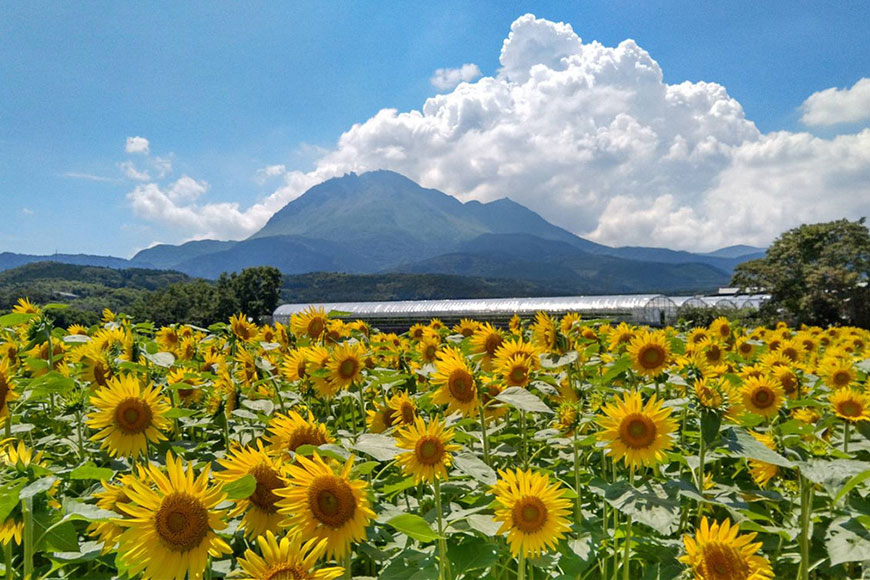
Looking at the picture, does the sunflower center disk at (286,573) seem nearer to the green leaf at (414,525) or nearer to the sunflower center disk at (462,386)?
the green leaf at (414,525)

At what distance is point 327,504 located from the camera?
1305mm

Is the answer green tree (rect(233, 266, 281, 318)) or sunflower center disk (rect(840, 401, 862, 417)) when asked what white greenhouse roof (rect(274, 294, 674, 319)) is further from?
sunflower center disk (rect(840, 401, 862, 417))

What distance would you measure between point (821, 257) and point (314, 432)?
1254 inches

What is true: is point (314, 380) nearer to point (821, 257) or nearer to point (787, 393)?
point (787, 393)

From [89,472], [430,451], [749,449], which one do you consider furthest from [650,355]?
[89,472]

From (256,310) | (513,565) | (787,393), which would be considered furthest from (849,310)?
(256,310)

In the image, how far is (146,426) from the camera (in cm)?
189

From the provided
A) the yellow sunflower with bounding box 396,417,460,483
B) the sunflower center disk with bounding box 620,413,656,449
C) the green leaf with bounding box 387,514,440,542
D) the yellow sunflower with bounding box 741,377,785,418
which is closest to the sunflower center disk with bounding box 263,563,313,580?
the green leaf with bounding box 387,514,440,542

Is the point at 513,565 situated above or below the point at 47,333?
below

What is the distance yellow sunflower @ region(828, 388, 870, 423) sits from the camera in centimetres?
262

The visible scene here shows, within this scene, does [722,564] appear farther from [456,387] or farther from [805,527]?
[456,387]

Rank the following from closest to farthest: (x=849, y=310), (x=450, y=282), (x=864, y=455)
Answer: (x=864, y=455) → (x=849, y=310) → (x=450, y=282)

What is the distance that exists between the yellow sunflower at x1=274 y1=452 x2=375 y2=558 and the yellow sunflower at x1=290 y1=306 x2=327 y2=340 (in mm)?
2110

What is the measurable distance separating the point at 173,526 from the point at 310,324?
227cm
